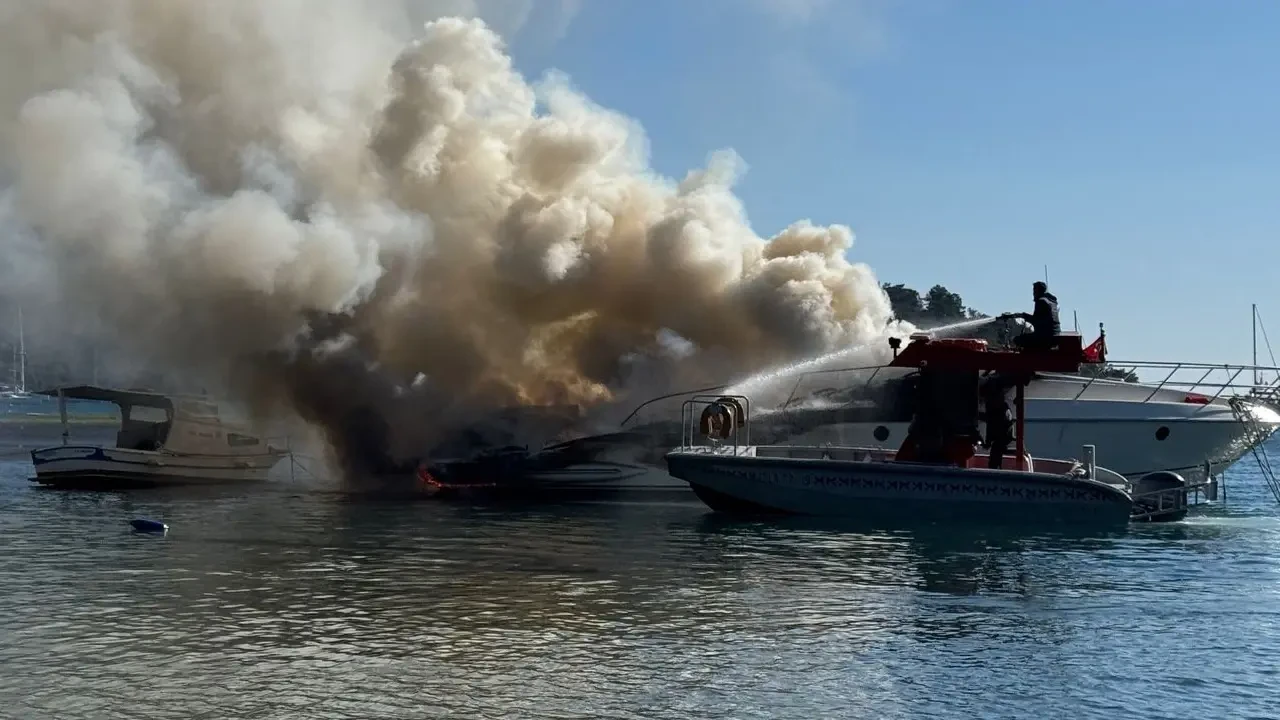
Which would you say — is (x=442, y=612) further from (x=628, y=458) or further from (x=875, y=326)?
(x=875, y=326)

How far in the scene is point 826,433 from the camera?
5094cm

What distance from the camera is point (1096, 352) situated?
39.7 m

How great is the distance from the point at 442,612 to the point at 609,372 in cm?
3341

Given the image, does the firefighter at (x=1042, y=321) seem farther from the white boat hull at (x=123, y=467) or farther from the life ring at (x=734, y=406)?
the white boat hull at (x=123, y=467)

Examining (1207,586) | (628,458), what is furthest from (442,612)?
(628,458)

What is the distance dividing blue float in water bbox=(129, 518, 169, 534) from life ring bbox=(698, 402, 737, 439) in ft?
53.0

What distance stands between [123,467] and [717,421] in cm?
2487

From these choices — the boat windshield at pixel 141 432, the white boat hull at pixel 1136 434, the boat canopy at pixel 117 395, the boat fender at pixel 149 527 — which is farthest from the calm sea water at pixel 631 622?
the boat windshield at pixel 141 432

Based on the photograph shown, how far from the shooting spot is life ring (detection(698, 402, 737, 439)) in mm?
43444

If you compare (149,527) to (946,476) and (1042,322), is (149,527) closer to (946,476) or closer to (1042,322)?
(946,476)

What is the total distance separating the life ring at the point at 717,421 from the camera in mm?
43444

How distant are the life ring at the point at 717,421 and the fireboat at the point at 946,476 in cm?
128

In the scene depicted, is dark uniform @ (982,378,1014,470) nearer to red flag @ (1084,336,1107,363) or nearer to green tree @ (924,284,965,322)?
red flag @ (1084,336,1107,363)

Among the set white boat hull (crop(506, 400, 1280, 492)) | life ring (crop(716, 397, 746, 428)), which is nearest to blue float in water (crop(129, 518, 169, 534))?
life ring (crop(716, 397, 746, 428))
